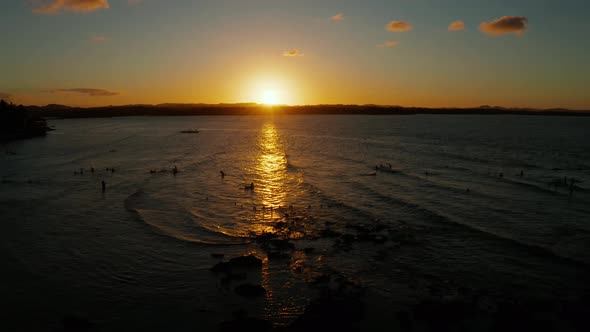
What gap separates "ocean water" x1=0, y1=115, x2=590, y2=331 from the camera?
1458cm

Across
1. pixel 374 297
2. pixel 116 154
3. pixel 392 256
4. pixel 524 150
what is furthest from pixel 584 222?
pixel 116 154

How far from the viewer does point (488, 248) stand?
65.2 ft

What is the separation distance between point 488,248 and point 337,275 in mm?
8971

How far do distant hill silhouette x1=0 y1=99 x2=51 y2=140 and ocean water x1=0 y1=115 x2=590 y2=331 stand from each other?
2354 inches

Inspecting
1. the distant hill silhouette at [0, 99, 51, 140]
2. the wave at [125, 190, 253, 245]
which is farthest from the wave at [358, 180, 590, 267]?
the distant hill silhouette at [0, 99, 51, 140]

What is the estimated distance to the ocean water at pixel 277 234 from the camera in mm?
14578

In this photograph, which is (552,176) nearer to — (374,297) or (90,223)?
(374,297)

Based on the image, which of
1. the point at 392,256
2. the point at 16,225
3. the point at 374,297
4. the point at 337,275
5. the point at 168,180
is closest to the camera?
the point at 374,297

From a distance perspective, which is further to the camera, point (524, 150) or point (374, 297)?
point (524, 150)

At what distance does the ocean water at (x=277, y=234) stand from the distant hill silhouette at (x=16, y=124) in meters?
59.8

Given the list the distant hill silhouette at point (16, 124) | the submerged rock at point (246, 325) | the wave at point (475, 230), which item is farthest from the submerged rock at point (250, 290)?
the distant hill silhouette at point (16, 124)

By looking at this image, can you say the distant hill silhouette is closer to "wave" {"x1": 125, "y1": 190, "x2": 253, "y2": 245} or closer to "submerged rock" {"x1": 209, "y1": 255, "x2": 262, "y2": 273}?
"wave" {"x1": 125, "y1": 190, "x2": 253, "y2": 245}

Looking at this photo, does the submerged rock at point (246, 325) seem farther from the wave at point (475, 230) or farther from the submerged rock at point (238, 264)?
the wave at point (475, 230)

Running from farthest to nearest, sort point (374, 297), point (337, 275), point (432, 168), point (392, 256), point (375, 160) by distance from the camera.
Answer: point (375, 160)
point (432, 168)
point (392, 256)
point (337, 275)
point (374, 297)
